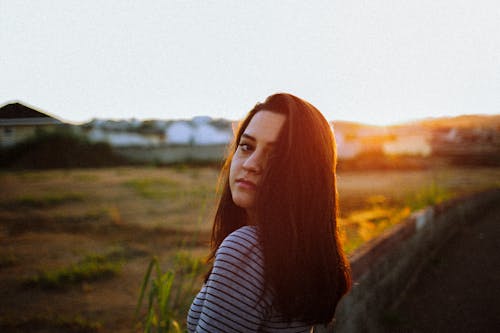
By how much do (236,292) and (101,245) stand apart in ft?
16.9

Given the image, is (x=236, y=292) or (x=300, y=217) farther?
(x=300, y=217)

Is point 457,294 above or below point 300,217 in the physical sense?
below

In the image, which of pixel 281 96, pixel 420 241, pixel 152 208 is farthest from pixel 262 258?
pixel 152 208

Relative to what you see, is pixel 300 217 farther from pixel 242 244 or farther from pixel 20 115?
pixel 20 115

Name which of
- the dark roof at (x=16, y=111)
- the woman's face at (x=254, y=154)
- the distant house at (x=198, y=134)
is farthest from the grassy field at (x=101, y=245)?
the distant house at (x=198, y=134)

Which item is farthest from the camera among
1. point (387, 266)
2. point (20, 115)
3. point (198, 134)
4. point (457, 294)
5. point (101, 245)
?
point (198, 134)

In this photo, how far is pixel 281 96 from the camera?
1.22m

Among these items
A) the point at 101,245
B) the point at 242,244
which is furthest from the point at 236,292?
the point at 101,245

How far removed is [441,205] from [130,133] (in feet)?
78.4

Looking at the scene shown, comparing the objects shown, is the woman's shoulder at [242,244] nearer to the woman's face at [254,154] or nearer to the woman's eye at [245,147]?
the woman's face at [254,154]

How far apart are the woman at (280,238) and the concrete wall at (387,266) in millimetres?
826

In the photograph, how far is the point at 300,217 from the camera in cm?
109

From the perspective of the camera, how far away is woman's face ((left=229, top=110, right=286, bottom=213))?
3.80 ft

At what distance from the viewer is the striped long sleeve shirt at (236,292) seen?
0.95m
